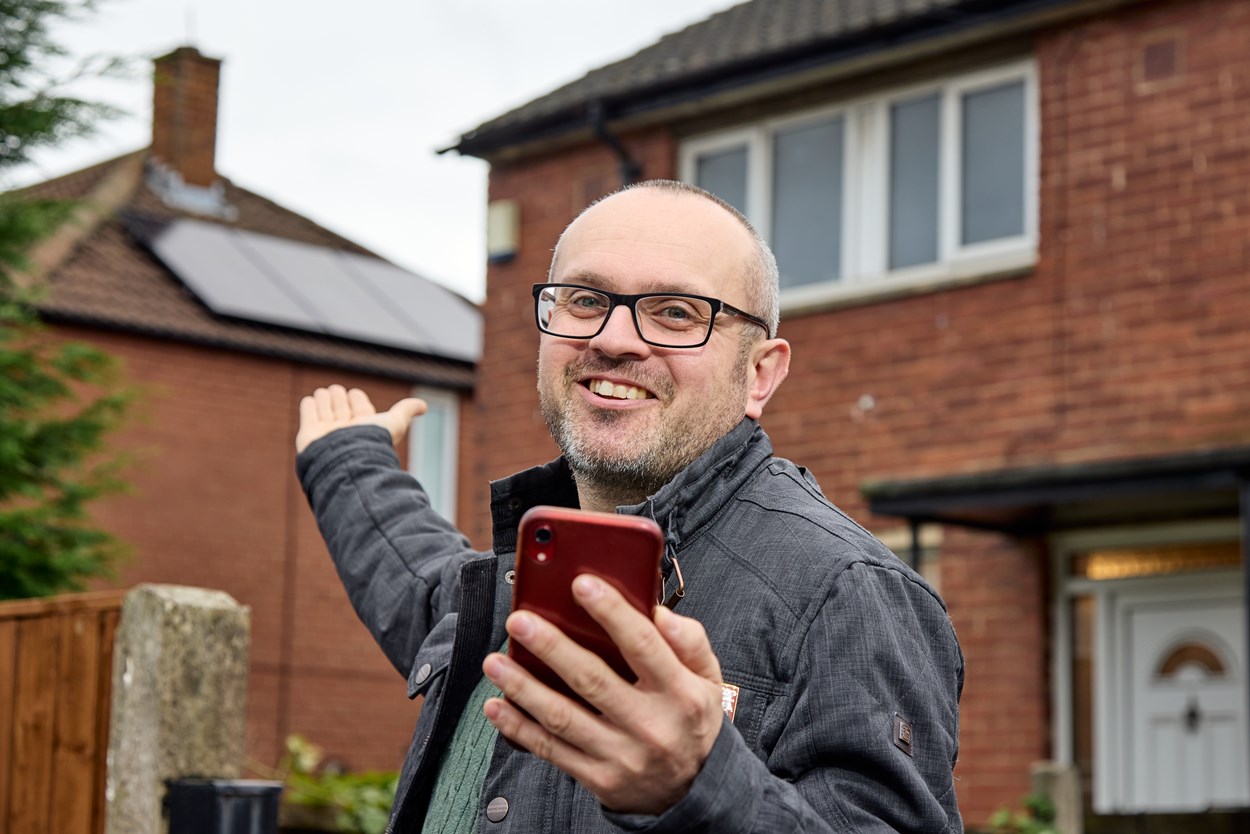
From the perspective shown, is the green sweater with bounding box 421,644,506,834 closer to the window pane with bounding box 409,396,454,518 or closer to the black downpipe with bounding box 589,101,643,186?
the black downpipe with bounding box 589,101,643,186

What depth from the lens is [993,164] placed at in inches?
447

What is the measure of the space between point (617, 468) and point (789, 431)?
9.34 meters

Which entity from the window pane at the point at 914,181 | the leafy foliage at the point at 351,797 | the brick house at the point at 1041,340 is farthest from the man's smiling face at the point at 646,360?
the window pane at the point at 914,181

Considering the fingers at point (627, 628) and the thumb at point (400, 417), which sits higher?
the thumb at point (400, 417)

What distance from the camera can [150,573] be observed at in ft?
61.9

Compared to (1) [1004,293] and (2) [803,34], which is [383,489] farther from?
(2) [803,34]

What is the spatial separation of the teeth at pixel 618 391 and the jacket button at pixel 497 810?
1.94ft

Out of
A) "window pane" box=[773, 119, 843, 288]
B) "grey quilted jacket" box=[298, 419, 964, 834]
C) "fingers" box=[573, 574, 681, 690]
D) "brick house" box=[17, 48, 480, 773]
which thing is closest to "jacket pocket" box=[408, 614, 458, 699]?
"grey quilted jacket" box=[298, 419, 964, 834]

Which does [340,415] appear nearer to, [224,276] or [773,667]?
[773,667]

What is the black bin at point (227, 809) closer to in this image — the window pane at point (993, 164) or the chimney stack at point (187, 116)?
the window pane at point (993, 164)

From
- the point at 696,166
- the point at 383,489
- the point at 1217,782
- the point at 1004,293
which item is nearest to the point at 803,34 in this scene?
the point at 696,166

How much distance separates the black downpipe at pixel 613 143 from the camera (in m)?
13.0

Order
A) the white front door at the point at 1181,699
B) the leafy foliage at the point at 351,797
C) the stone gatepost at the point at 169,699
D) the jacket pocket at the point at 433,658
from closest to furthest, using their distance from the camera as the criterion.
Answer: the jacket pocket at the point at 433,658
the stone gatepost at the point at 169,699
the leafy foliage at the point at 351,797
the white front door at the point at 1181,699

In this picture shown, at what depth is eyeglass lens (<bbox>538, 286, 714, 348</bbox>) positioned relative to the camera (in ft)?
8.50
